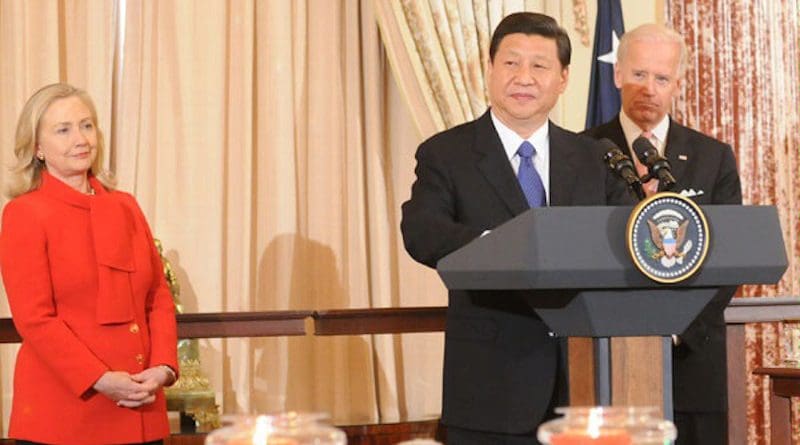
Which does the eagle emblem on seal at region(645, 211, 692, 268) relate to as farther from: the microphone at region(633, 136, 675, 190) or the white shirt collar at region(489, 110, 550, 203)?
the white shirt collar at region(489, 110, 550, 203)

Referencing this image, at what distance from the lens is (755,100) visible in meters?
6.19

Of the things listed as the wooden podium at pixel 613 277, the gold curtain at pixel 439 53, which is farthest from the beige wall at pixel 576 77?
the wooden podium at pixel 613 277

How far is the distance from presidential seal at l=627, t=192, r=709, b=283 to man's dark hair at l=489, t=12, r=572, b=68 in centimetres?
94

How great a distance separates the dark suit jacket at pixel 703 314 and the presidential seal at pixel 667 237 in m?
0.78

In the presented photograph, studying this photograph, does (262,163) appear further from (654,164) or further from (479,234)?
(654,164)

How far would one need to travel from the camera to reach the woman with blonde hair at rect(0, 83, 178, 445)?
3.19 m

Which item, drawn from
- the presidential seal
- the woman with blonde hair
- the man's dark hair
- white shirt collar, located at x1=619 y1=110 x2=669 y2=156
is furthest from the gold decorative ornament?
the presidential seal

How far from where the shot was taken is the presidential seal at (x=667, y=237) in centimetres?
214

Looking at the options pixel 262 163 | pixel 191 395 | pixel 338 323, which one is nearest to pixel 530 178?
pixel 338 323

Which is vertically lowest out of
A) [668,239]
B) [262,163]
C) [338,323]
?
[338,323]

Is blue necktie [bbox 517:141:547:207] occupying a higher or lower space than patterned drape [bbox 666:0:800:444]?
lower

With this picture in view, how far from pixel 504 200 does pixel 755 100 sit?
3.77 metres

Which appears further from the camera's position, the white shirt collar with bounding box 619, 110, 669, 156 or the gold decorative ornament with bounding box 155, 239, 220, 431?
the gold decorative ornament with bounding box 155, 239, 220, 431

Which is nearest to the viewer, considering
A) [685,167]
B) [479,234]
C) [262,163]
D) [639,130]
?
[479,234]
